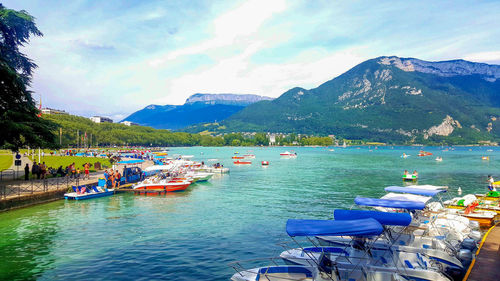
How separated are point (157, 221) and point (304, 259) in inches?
565

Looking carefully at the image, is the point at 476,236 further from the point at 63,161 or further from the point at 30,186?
the point at 63,161

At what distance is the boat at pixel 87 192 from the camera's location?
32438mm

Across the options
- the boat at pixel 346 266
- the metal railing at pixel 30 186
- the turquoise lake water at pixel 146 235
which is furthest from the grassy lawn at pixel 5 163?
the boat at pixel 346 266

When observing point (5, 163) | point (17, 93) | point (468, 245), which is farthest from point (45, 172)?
point (468, 245)

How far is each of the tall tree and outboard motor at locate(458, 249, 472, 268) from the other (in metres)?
32.9

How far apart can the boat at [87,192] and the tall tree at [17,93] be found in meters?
5.42

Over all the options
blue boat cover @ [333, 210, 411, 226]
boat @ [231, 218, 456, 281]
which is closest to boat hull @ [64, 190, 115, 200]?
boat @ [231, 218, 456, 281]

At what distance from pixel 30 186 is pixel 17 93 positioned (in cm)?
930

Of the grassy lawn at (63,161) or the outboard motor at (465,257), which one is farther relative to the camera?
the grassy lawn at (63,161)

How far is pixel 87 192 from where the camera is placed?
34.1m

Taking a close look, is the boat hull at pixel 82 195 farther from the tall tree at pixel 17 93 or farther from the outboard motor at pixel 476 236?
the outboard motor at pixel 476 236

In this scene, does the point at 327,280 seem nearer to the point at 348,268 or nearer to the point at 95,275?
the point at 348,268

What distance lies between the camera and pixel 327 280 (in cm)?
1084

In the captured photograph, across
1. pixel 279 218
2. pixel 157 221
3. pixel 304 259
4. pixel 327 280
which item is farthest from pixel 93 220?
pixel 327 280
